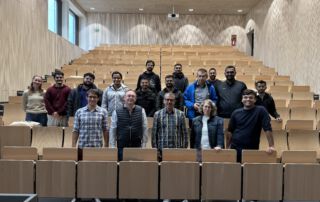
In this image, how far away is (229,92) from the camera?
478cm

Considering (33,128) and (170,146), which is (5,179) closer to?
(33,128)

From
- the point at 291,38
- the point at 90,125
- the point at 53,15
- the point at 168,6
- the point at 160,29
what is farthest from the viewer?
the point at 160,29

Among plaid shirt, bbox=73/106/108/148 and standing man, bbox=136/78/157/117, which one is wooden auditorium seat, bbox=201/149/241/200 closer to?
plaid shirt, bbox=73/106/108/148

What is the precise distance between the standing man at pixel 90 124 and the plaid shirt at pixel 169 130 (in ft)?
1.61

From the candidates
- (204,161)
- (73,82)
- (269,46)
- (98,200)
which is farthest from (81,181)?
(269,46)

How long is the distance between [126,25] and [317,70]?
386 inches

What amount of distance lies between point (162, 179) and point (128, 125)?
0.60m

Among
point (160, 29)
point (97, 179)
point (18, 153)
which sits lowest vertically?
point (97, 179)

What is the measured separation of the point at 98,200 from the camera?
4051 mm

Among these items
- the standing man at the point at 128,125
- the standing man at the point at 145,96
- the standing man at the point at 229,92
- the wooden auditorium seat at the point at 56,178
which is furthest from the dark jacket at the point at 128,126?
the standing man at the point at 229,92

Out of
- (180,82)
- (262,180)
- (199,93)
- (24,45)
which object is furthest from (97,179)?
(24,45)

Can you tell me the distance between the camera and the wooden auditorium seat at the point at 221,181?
12.5 feet

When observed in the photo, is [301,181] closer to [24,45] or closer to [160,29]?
[24,45]

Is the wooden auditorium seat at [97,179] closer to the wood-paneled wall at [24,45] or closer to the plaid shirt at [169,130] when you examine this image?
the plaid shirt at [169,130]
